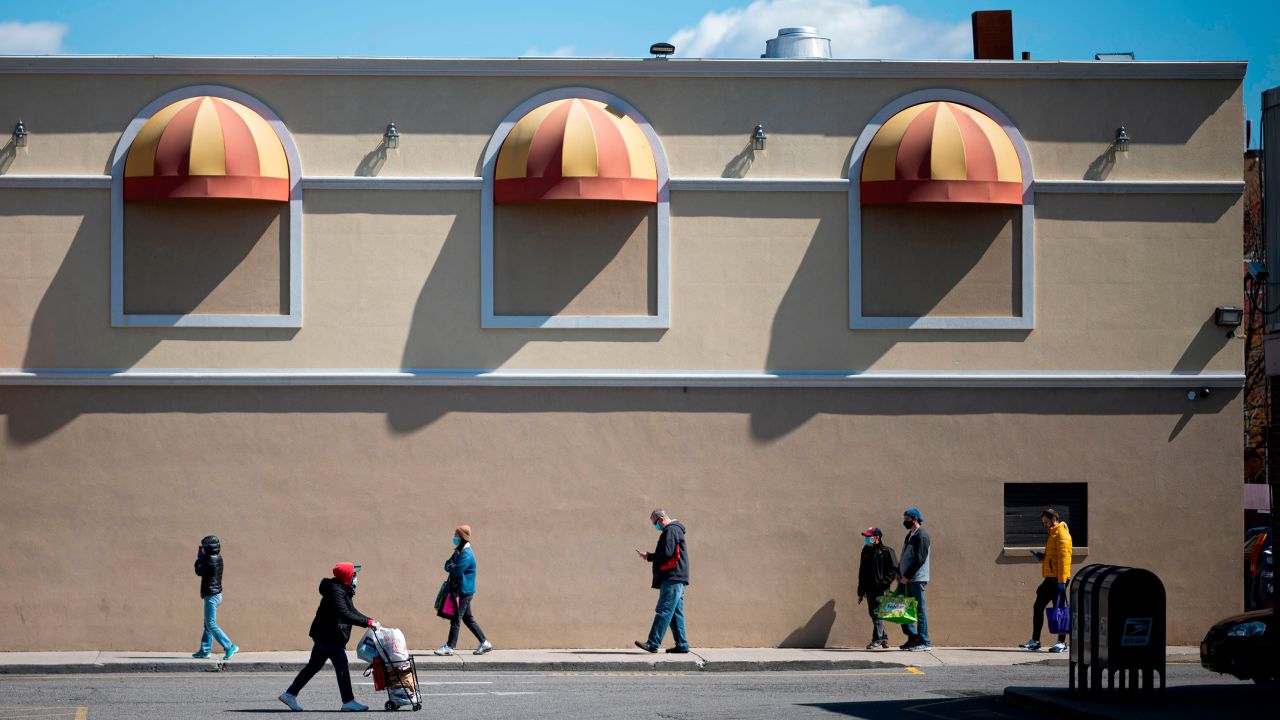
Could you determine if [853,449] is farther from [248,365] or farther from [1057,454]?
[248,365]

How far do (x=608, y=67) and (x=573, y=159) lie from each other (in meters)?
1.77

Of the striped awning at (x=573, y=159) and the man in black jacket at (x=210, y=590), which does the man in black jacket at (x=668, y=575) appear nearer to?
the striped awning at (x=573, y=159)

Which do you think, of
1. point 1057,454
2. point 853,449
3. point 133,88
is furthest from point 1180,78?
point 133,88

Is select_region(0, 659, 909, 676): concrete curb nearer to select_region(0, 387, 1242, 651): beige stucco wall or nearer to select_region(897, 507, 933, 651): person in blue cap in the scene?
select_region(897, 507, 933, 651): person in blue cap

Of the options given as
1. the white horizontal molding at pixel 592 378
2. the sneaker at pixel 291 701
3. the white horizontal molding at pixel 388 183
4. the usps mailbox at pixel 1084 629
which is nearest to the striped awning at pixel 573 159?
the white horizontal molding at pixel 388 183

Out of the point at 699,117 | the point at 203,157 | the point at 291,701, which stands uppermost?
the point at 699,117

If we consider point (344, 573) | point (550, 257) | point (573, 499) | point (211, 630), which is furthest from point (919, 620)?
point (211, 630)

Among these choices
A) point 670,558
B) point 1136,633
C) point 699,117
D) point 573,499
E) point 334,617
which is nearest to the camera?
point 1136,633

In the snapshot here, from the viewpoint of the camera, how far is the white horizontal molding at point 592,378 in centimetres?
2028

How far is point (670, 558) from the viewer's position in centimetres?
1950

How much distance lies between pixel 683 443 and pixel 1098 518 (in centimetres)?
604

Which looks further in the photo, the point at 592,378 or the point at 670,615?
the point at 592,378

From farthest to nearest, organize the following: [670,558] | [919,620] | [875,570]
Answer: [919,620], [875,570], [670,558]

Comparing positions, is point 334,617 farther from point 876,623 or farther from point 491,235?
point 876,623
